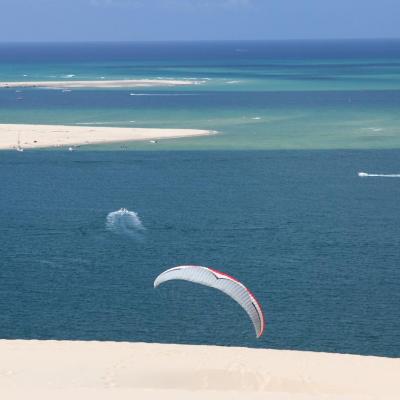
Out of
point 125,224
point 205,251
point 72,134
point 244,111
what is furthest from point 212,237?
point 244,111

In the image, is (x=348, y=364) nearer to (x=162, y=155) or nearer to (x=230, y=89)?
(x=162, y=155)

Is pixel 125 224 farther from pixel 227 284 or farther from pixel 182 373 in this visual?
pixel 227 284

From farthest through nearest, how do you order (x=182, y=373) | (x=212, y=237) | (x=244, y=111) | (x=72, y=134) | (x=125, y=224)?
(x=244, y=111) → (x=72, y=134) → (x=125, y=224) → (x=212, y=237) → (x=182, y=373)

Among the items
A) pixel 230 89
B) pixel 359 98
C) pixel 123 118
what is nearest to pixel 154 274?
pixel 123 118

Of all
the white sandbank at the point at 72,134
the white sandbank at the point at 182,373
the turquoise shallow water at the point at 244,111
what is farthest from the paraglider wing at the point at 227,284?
the white sandbank at the point at 72,134

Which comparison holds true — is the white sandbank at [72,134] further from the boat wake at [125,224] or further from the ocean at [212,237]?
the boat wake at [125,224]

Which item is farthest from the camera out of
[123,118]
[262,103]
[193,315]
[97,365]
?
[262,103]
